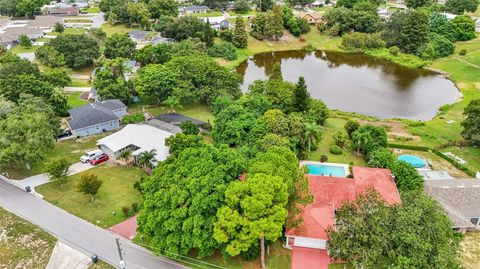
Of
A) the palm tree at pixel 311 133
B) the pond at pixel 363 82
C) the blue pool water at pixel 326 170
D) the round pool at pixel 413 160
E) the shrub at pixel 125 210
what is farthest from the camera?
the pond at pixel 363 82

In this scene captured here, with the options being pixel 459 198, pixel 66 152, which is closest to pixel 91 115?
pixel 66 152

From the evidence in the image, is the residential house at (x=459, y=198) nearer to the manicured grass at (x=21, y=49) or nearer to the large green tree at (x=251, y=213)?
the large green tree at (x=251, y=213)

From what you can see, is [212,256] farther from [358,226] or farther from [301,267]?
[358,226]

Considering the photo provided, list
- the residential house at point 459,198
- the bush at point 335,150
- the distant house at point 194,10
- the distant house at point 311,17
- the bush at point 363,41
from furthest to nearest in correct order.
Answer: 1. the distant house at point 194,10
2. the distant house at point 311,17
3. the bush at point 363,41
4. the bush at point 335,150
5. the residential house at point 459,198

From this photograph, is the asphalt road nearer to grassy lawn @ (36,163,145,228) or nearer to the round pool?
grassy lawn @ (36,163,145,228)

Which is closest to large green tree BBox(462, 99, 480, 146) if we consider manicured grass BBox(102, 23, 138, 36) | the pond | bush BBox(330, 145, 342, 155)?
the pond

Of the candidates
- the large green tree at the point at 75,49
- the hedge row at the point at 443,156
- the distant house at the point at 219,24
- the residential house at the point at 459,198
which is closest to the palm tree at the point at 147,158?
the residential house at the point at 459,198

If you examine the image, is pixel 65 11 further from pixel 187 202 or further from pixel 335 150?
pixel 187 202
